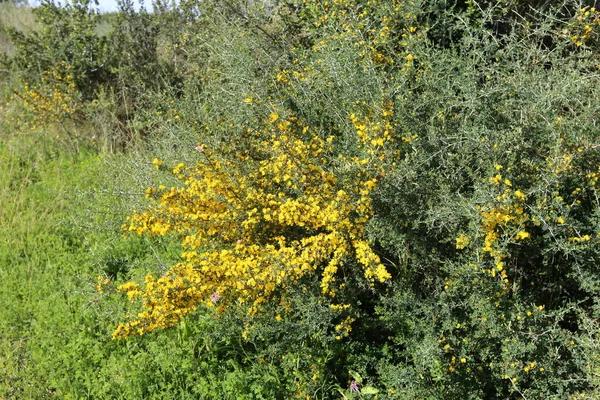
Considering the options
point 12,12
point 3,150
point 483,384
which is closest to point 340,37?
point 483,384

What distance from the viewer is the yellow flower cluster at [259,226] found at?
2.88 meters

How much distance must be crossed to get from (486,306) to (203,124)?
6.70 feet

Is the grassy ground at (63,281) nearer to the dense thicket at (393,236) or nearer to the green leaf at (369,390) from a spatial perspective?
the dense thicket at (393,236)

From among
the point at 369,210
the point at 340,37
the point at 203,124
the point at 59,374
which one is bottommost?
the point at 59,374

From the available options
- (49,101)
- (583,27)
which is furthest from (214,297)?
(49,101)

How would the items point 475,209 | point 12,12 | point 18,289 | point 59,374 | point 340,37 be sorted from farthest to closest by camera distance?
point 12,12
point 18,289
point 340,37
point 59,374
point 475,209

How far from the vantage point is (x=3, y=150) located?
6055mm

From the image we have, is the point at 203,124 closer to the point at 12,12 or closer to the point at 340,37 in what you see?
the point at 340,37

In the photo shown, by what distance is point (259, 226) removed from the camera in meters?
3.22

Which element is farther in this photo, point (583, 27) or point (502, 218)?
point (583, 27)

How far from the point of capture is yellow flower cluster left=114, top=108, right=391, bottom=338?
2.88 metres

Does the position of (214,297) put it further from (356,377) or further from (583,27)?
(583,27)

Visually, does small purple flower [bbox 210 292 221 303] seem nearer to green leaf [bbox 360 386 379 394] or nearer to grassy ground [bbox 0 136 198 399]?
grassy ground [bbox 0 136 198 399]

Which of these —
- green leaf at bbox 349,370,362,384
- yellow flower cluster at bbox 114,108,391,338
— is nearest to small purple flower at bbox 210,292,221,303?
yellow flower cluster at bbox 114,108,391,338
